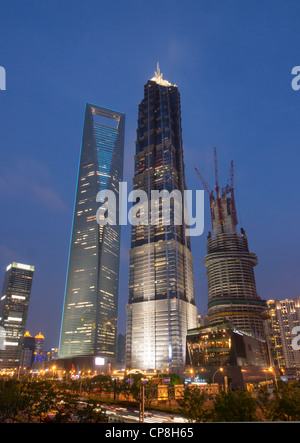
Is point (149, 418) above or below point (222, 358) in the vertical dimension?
below

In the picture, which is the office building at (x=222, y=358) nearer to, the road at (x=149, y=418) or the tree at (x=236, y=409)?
the road at (x=149, y=418)

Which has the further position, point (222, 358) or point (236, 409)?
point (222, 358)

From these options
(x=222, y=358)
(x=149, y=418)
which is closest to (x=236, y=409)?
(x=149, y=418)

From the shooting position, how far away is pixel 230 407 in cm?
2856

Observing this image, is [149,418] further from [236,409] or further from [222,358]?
[222,358]

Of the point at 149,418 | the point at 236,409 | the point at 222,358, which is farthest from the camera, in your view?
the point at 222,358

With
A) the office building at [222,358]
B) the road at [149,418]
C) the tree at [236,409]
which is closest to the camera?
the tree at [236,409]

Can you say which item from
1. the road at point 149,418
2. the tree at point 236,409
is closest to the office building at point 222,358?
the road at point 149,418

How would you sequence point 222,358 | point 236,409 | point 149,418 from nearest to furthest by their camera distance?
point 236,409
point 149,418
point 222,358
